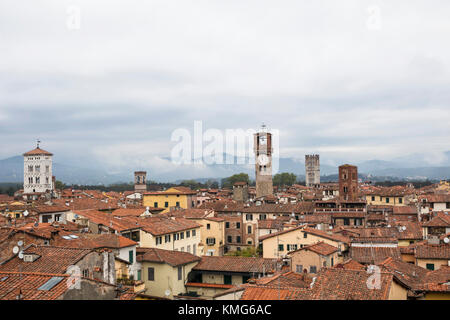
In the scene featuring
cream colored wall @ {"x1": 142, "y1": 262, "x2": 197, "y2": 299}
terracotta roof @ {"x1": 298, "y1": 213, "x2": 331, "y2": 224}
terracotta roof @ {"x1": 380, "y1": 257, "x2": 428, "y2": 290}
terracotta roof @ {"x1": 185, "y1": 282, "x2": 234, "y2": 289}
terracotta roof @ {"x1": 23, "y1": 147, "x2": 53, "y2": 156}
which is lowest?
terracotta roof @ {"x1": 185, "y1": 282, "x2": 234, "y2": 289}

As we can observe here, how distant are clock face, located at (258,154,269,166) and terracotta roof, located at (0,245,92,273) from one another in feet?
240

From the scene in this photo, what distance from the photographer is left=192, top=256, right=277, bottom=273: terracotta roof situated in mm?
27859

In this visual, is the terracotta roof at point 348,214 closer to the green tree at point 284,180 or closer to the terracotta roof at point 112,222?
the terracotta roof at point 112,222

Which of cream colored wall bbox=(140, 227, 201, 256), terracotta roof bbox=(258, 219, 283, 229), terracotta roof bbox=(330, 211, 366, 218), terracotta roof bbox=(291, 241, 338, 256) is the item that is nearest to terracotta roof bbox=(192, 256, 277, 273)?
terracotta roof bbox=(291, 241, 338, 256)

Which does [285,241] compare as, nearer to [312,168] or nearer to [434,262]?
[434,262]

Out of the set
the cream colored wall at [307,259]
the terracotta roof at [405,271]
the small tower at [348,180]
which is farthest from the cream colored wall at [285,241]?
the small tower at [348,180]

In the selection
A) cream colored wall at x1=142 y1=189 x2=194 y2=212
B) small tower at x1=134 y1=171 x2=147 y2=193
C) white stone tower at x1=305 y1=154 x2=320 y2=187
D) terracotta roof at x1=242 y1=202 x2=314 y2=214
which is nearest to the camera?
terracotta roof at x1=242 y1=202 x2=314 y2=214

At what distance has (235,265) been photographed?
94.4 feet

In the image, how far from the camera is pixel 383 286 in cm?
1391

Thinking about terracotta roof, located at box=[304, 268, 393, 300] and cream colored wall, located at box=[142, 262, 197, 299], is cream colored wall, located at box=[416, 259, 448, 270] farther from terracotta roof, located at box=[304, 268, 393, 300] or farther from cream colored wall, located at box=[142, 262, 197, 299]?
cream colored wall, located at box=[142, 262, 197, 299]

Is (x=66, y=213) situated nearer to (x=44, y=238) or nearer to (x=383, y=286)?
(x=44, y=238)

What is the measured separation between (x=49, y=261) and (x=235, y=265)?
13.5 meters

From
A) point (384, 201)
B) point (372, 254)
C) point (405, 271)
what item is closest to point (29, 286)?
point (405, 271)
